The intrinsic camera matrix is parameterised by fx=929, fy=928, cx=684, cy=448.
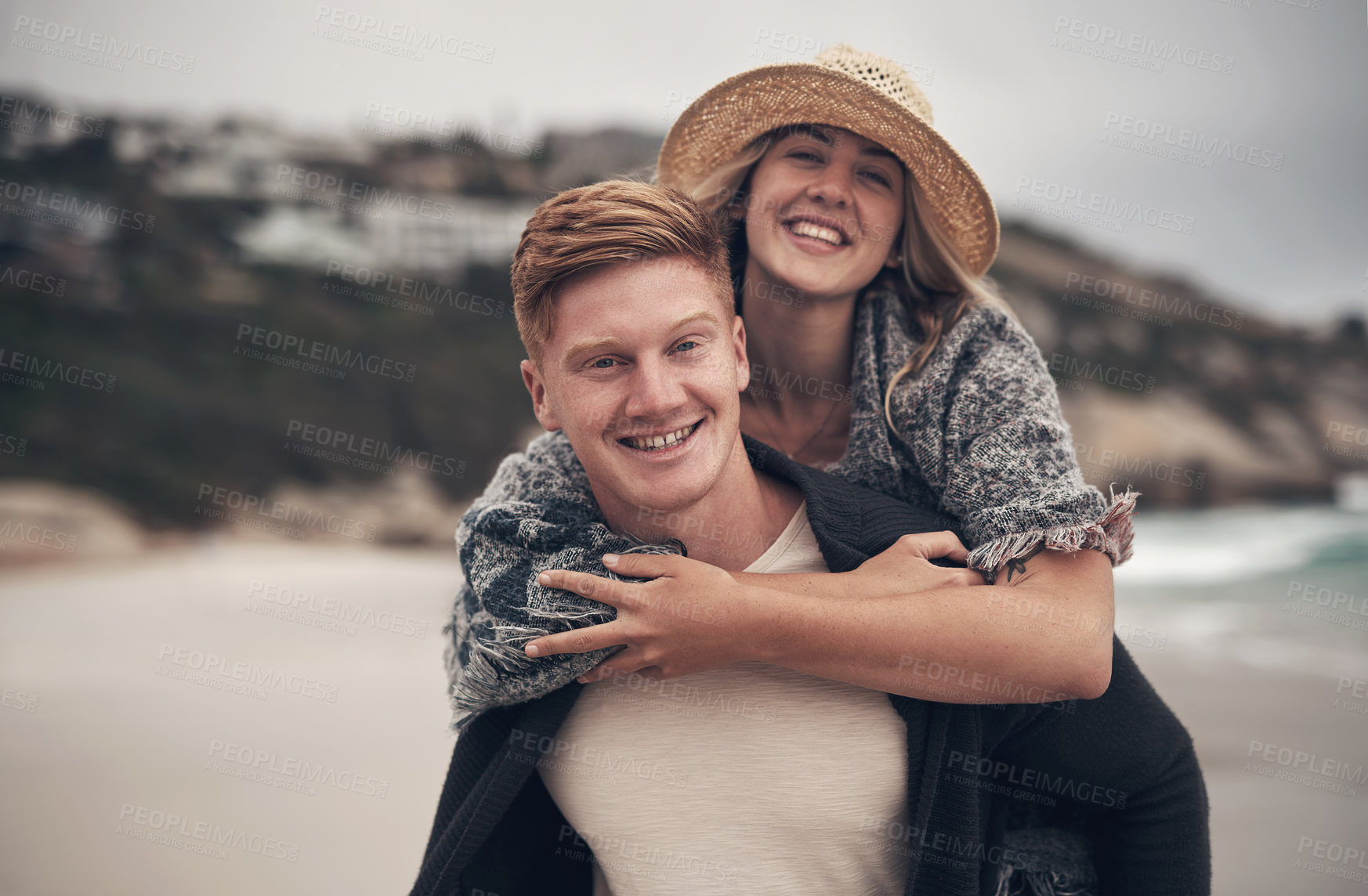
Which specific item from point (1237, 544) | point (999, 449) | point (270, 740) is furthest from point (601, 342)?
point (1237, 544)

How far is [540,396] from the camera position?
215 centimetres

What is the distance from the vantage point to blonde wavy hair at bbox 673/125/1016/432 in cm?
259

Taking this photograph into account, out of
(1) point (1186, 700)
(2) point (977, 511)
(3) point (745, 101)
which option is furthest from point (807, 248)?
(1) point (1186, 700)

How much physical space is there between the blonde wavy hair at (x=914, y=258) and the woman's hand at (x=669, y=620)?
0.91 meters

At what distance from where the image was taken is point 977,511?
6.73 feet

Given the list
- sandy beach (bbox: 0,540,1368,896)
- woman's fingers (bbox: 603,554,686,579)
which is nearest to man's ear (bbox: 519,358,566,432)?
woman's fingers (bbox: 603,554,686,579)

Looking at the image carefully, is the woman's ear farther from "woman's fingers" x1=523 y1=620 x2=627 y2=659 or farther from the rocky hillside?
the rocky hillside

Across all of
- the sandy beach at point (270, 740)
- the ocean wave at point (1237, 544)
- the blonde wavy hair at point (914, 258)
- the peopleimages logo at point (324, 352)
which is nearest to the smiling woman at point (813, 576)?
the blonde wavy hair at point (914, 258)

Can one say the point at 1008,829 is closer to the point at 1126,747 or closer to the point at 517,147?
the point at 1126,747

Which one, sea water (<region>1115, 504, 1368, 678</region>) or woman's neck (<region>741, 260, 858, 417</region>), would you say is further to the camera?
sea water (<region>1115, 504, 1368, 678</region>)

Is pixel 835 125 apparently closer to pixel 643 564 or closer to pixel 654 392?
pixel 654 392

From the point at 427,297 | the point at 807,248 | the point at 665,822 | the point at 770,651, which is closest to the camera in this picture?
the point at 770,651

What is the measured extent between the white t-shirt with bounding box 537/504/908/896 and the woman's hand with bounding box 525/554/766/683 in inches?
7.3

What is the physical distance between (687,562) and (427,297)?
17.2 meters
